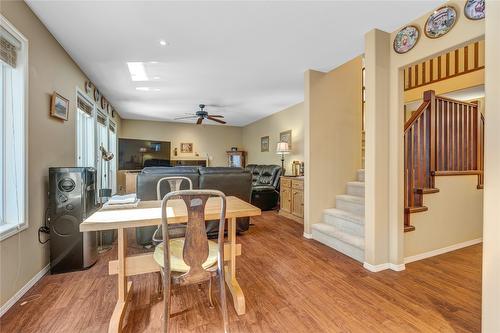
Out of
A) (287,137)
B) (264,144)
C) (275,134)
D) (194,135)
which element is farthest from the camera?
(194,135)

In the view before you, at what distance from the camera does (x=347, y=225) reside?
122 inches

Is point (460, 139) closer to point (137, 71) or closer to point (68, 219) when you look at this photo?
point (137, 71)

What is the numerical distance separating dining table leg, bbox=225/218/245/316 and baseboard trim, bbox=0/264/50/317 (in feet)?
5.42

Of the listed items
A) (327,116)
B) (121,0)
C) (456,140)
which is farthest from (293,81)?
(121,0)

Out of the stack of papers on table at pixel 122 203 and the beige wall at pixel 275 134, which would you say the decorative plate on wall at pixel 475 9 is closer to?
the stack of papers on table at pixel 122 203

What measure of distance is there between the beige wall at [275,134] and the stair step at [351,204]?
→ 6.99 feet

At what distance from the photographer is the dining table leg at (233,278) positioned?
175 centimetres

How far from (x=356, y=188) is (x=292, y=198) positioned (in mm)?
1329

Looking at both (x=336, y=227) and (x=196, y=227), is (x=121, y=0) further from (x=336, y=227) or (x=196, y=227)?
(x=336, y=227)

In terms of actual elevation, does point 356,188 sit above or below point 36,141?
below

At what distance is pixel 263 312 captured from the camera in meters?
1.76

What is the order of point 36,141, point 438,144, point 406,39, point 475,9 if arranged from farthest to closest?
point 438,144, point 406,39, point 36,141, point 475,9

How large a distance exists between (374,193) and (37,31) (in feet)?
12.1

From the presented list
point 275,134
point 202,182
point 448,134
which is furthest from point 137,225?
point 275,134
